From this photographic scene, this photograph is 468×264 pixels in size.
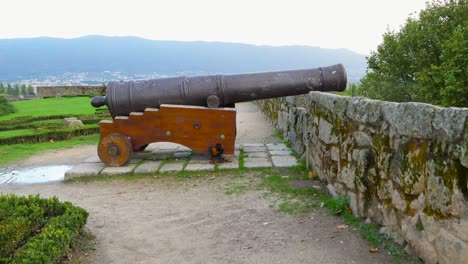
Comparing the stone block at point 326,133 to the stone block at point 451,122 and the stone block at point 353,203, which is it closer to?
the stone block at point 353,203

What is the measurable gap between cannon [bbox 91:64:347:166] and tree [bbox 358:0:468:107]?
28.7 feet

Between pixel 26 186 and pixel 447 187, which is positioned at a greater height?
pixel 447 187

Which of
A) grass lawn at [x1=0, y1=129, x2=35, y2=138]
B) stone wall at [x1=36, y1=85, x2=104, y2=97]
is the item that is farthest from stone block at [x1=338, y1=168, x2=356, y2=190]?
stone wall at [x1=36, y1=85, x2=104, y2=97]

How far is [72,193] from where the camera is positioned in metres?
6.07

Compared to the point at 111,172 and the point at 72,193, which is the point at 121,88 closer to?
the point at 111,172

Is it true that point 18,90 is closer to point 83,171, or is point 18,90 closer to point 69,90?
point 69,90

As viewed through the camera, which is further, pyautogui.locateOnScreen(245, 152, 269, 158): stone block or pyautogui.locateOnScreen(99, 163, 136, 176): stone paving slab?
pyautogui.locateOnScreen(245, 152, 269, 158): stone block

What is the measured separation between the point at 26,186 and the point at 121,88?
2224 mm

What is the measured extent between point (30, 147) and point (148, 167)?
468 centimetres

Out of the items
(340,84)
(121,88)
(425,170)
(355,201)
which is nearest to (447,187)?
(425,170)

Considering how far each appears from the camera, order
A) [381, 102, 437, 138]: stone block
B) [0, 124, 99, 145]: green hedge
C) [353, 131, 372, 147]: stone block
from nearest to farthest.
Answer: [381, 102, 437, 138]: stone block, [353, 131, 372, 147]: stone block, [0, 124, 99, 145]: green hedge

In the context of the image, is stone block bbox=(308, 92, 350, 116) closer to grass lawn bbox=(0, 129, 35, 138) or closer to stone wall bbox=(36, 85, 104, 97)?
grass lawn bbox=(0, 129, 35, 138)

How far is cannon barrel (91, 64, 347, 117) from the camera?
285 inches

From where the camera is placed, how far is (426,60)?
17.6 metres
